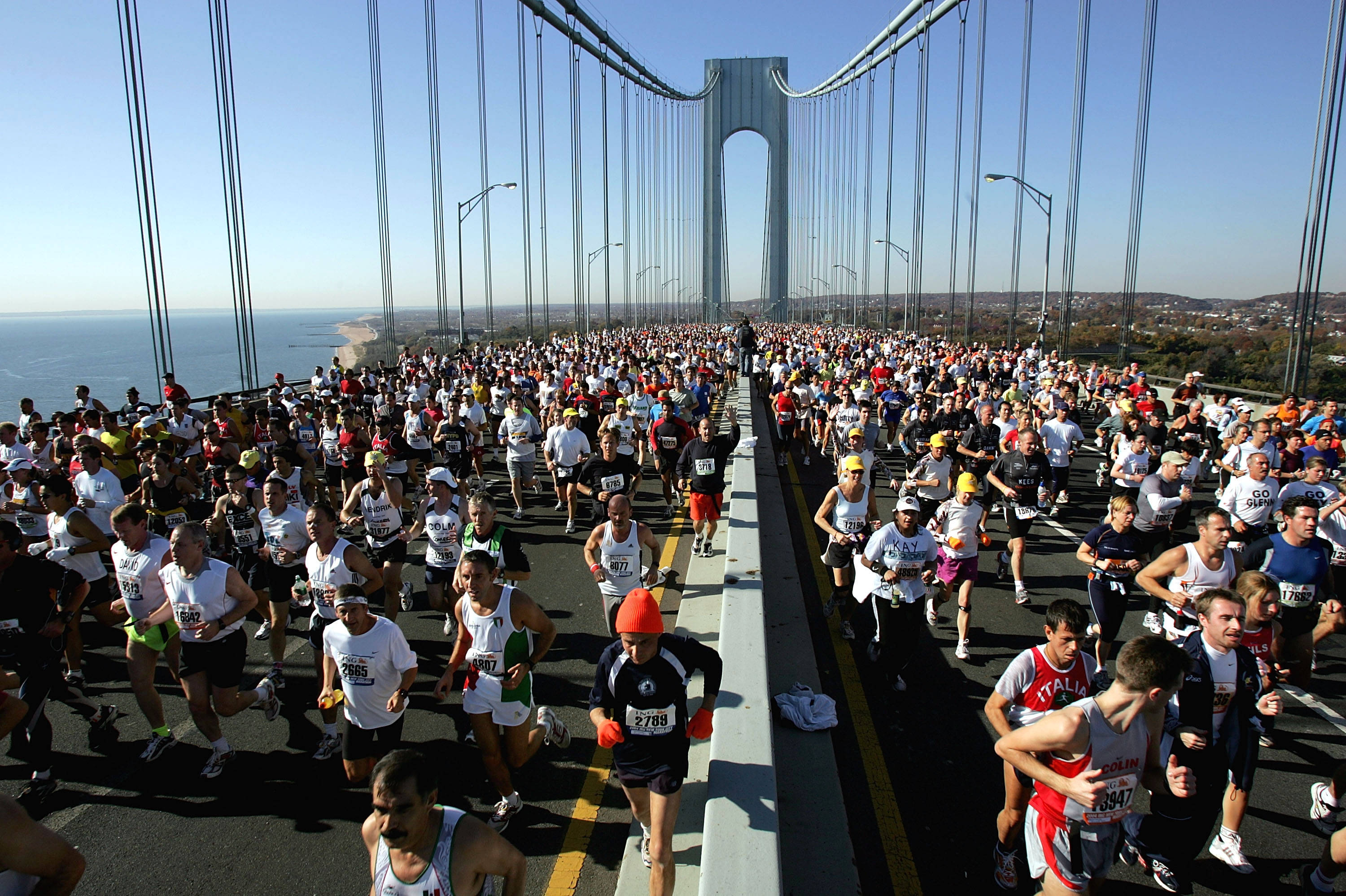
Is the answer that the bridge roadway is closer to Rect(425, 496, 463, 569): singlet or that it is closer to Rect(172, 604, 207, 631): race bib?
Rect(425, 496, 463, 569): singlet

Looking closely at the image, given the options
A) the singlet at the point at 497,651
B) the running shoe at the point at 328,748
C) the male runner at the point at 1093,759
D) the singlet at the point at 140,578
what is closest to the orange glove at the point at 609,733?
the singlet at the point at 497,651

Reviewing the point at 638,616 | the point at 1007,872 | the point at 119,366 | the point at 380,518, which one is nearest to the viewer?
the point at 638,616

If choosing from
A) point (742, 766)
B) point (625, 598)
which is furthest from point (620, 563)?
point (742, 766)

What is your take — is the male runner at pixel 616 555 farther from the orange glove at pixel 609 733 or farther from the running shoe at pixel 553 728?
the orange glove at pixel 609 733

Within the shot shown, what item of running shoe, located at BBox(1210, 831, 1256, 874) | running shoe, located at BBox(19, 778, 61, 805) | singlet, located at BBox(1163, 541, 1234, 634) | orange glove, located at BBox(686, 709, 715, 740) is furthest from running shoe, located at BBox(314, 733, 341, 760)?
singlet, located at BBox(1163, 541, 1234, 634)

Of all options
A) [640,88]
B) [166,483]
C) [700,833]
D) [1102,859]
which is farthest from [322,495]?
[640,88]

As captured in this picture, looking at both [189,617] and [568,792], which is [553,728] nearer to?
[568,792]
